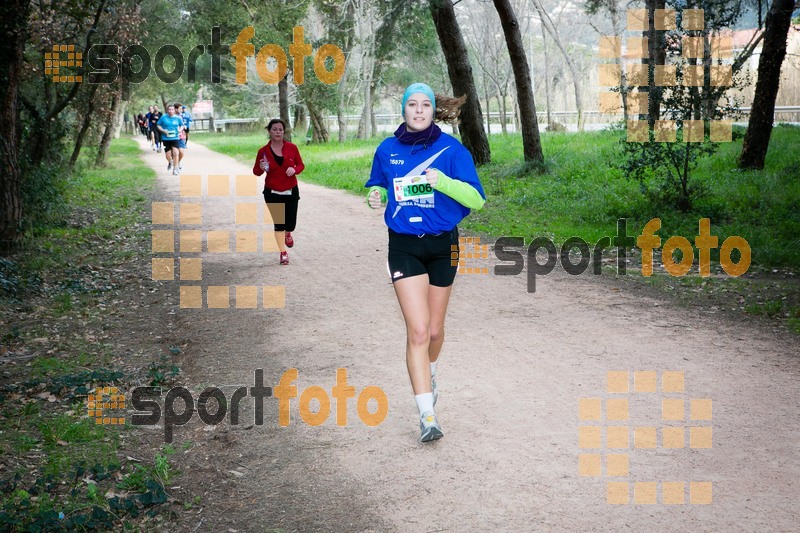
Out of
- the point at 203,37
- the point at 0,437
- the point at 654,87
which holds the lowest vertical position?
the point at 0,437

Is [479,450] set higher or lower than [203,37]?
lower

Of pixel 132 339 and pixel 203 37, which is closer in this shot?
pixel 132 339

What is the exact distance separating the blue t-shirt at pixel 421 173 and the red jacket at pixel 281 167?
6336 mm

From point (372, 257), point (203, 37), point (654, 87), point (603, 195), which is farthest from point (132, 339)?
point (203, 37)

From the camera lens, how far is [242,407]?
6.34 m

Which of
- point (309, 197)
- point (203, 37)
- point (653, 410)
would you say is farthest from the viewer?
point (203, 37)

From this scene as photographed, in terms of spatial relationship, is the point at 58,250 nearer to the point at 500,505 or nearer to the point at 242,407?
the point at 242,407

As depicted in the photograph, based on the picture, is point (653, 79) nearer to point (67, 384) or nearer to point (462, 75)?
point (462, 75)

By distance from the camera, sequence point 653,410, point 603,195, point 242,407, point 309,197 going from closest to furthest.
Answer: point 653,410 < point 242,407 < point 603,195 < point 309,197

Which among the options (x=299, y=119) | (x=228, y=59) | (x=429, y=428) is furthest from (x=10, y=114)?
(x=299, y=119)

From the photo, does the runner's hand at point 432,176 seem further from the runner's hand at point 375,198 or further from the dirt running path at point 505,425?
the dirt running path at point 505,425

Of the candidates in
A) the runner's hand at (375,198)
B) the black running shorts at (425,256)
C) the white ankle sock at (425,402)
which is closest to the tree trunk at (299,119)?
the runner's hand at (375,198)

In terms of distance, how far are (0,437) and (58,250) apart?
785 centimetres

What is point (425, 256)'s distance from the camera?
535 centimetres
